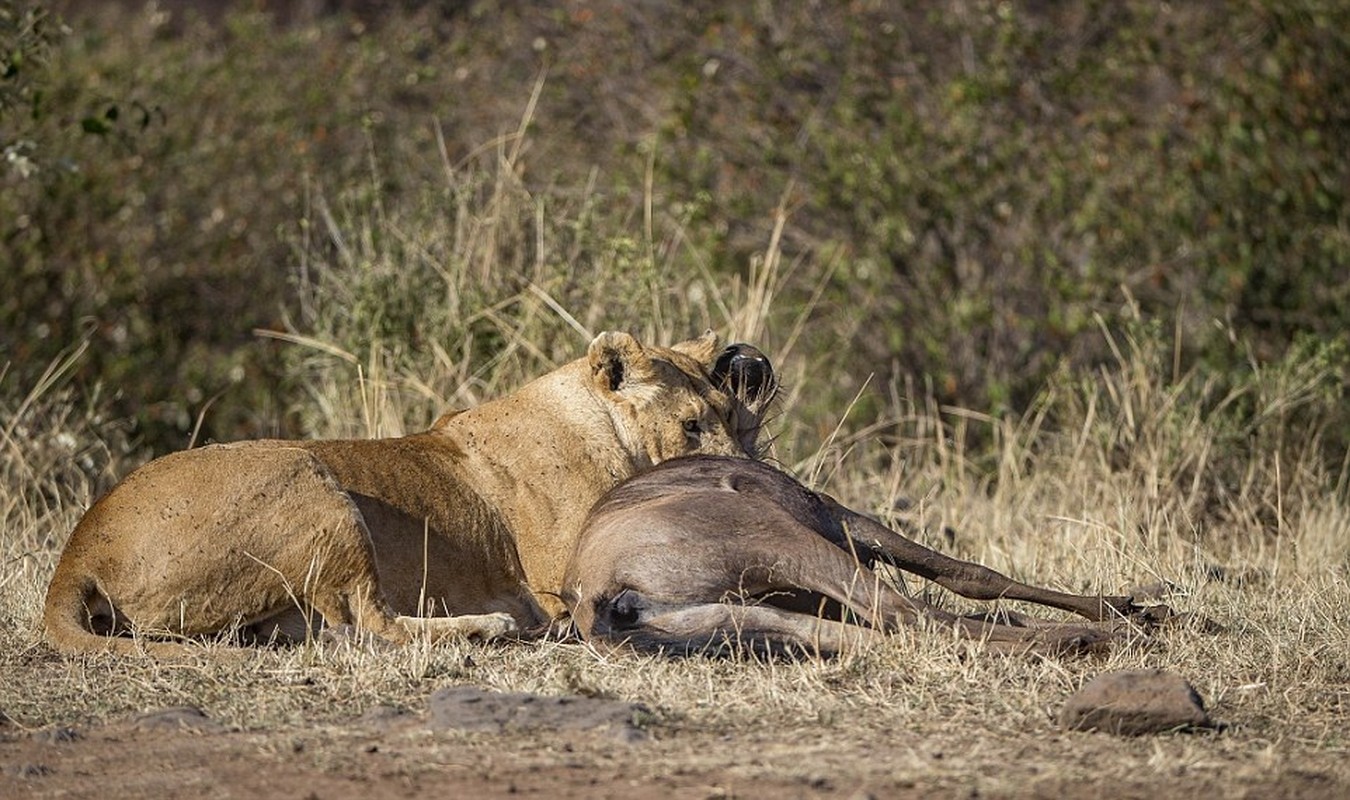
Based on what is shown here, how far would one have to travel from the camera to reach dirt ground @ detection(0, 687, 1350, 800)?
4051mm

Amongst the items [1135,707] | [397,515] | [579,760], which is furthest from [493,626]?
[1135,707]

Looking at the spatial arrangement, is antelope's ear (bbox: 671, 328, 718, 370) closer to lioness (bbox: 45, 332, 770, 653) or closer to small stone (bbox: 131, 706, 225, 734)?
lioness (bbox: 45, 332, 770, 653)

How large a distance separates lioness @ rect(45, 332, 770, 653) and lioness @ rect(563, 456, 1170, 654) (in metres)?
0.43

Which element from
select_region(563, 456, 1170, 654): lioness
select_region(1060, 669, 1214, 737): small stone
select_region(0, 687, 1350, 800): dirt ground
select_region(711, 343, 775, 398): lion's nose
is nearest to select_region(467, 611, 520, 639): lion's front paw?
select_region(563, 456, 1170, 654): lioness

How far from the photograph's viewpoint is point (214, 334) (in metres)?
13.8

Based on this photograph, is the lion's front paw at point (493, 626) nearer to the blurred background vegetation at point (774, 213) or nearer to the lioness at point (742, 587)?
the lioness at point (742, 587)

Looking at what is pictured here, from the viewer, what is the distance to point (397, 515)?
5.97 metres

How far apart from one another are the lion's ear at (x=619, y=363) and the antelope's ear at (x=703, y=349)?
0.35 metres

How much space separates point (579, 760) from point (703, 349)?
277 cm

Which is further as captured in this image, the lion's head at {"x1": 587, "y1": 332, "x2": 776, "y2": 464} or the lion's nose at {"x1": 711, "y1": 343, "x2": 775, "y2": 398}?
the lion's nose at {"x1": 711, "y1": 343, "x2": 775, "y2": 398}

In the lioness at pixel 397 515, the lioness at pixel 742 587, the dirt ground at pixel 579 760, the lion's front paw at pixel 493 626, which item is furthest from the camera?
the lion's front paw at pixel 493 626

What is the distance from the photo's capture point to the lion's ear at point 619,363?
6383 millimetres

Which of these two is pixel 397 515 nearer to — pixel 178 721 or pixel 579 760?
pixel 178 721

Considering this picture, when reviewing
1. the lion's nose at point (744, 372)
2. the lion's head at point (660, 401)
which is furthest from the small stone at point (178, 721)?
the lion's nose at point (744, 372)
